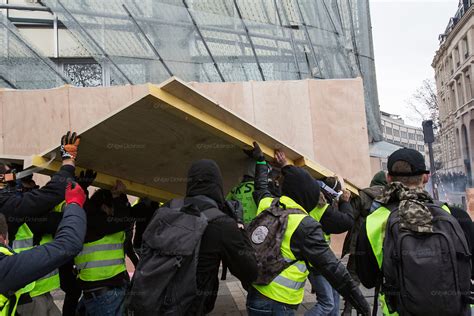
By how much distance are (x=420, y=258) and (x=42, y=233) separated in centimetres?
249

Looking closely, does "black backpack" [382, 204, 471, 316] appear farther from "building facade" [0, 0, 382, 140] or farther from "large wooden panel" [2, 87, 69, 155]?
"building facade" [0, 0, 382, 140]

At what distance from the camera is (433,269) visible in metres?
2.08

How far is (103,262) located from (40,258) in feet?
4.93

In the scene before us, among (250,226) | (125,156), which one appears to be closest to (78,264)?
(125,156)

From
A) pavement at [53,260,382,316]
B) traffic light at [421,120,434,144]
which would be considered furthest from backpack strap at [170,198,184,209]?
traffic light at [421,120,434,144]

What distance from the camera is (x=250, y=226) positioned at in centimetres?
300

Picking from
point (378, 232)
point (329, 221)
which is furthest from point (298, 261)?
point (329, 221)

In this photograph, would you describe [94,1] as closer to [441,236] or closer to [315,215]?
[315,215]

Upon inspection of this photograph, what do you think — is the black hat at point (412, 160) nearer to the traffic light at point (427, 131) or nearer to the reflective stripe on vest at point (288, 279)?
the reflective stripe on vest at point (288, 279)

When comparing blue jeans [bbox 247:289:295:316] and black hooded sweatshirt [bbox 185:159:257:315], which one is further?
blue jeans [bbox 247:289:295:316]

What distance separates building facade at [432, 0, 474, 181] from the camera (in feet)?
176

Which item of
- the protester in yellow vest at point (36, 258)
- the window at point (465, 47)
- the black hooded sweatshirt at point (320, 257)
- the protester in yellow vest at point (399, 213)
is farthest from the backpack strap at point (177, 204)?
the window at point (465, 47)

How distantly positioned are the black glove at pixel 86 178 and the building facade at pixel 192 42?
8.87 metres

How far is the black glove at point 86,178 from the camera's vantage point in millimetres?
3371
